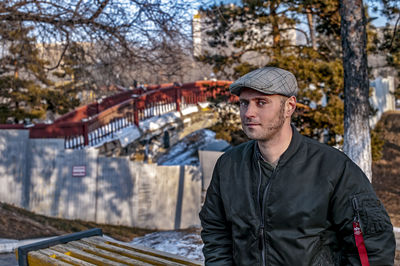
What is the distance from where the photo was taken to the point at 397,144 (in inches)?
682

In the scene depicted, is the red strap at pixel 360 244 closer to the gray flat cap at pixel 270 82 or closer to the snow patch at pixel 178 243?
the gray flat cap at pixel 270 82

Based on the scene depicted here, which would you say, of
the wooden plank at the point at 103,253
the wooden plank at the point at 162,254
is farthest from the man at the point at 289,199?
the wooden plank at the point at 103,253

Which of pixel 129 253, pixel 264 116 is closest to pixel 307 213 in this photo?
pixel 264 116

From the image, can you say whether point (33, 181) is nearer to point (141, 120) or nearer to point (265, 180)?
point (141, 120)

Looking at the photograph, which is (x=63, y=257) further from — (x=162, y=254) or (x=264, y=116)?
(x=264, y=116)

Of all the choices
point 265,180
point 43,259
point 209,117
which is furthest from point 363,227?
point 209,117

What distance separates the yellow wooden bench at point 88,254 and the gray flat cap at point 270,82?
6.51 feet

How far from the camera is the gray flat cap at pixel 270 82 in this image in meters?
2.22

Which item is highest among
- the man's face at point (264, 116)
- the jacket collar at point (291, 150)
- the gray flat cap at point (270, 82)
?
the gray flat cap at point (270, 82)

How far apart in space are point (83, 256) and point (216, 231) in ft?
6.61

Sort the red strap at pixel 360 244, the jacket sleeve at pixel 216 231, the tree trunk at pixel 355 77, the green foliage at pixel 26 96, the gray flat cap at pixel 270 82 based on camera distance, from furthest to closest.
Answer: the green foliage at pixel 26 96
the tree trunk at pixel 355 77
the jacket sleeve at pixel 216 231
the gray flat cap at pixel 270 82
the red strap at pixel 360 244

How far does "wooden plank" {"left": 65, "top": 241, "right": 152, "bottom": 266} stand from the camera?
3.77 meters

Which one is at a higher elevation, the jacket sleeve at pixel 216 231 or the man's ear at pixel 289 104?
the man's ear at pixel 289 104

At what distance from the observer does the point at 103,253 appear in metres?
4.09
